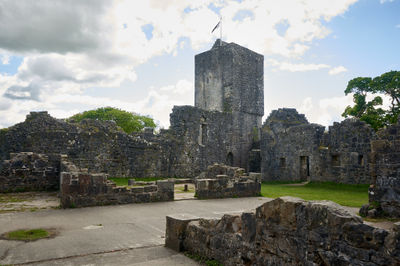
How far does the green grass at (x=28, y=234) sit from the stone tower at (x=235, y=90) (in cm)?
2173

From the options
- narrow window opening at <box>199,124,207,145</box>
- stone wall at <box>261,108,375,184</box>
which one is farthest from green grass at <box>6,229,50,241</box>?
narrow window opening at <box>199,124,207,145</box>

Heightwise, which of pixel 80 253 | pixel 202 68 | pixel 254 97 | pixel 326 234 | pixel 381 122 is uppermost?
pixel 202 68

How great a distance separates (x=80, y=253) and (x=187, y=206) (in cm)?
569

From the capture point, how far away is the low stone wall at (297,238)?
10.5ft

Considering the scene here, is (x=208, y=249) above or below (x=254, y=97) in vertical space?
below

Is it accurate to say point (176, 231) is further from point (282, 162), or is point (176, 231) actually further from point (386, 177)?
point (282, 162)

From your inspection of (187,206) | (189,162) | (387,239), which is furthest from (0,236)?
(189,162)

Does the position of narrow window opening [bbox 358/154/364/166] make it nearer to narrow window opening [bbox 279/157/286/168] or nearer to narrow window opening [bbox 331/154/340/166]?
narrow window opening [bbox 331/154/340/166]

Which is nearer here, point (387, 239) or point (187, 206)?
point (387, 239)

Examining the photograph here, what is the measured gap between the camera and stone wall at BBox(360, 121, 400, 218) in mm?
9164

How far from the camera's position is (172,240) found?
6.11 metres

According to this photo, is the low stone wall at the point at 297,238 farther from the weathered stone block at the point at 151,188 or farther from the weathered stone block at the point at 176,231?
the weathered stone block at the point at 151,188

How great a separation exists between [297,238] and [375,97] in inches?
1264

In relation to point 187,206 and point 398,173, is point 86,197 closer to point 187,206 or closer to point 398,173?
point 187,206
